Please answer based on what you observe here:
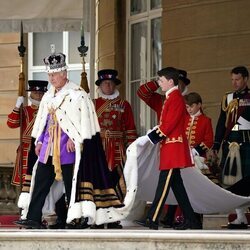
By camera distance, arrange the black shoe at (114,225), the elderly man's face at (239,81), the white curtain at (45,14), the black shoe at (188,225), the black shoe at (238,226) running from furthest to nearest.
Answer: the white curtain at (45,14)
the elderly man's face at (239,81)
the black shoe at (238,226)
the black shoe at (114,225)
the black shoe at (188,225)

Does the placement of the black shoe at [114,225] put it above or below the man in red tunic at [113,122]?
below

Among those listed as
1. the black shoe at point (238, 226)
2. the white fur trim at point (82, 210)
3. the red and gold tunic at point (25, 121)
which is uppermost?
the red and gold tunic at point (25, 121)

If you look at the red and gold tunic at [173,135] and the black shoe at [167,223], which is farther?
the black shoe at [167,223]

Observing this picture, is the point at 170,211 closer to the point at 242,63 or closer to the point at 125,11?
the point at 242,63

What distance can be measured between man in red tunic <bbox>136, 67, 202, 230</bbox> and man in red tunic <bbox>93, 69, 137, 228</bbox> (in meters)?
2.01

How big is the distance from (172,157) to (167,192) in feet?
1.05

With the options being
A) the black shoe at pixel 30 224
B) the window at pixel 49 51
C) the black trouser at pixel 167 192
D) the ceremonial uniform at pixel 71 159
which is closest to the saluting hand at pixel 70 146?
the ceremonial uniform at pixel 71 159

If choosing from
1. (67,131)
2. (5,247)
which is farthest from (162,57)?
(5,247)

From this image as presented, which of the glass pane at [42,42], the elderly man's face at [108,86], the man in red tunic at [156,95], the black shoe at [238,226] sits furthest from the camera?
the glass pane at [42,42]

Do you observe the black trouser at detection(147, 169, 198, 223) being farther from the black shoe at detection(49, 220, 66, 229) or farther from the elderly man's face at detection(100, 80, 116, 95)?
the elderly man's face at detection(100, 80, 116, 95)

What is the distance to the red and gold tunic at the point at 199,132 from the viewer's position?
13.5 m

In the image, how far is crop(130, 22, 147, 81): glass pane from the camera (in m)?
17.7

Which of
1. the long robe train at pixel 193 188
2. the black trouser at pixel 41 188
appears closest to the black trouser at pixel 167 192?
the long robe train at pixel 193 188

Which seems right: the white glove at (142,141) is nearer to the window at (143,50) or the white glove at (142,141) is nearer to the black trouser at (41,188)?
the black trouser at (41,188)
